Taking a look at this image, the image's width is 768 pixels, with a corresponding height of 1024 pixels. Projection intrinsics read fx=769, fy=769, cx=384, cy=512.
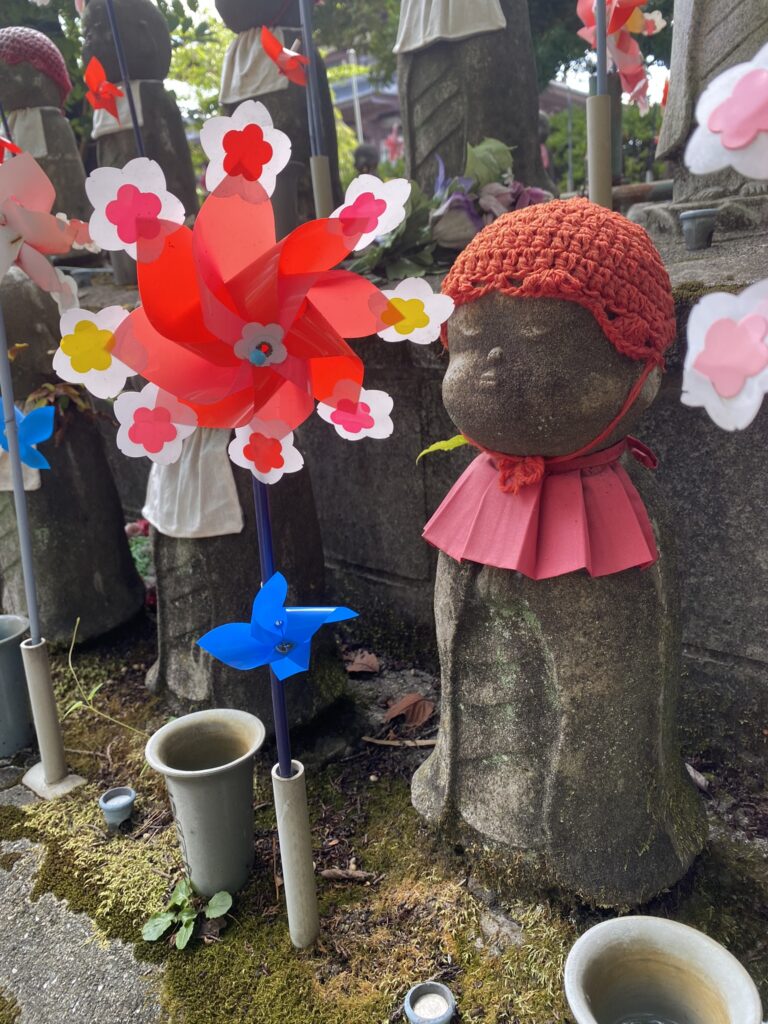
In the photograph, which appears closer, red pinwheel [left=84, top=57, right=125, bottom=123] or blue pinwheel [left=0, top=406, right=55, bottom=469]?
blue pinwheel [left=0, top=406, right=55, bottom=469]

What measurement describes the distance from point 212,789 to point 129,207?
1.37 m

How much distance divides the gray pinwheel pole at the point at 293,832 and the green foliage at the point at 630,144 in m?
7.80

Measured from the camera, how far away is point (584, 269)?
4.84ft

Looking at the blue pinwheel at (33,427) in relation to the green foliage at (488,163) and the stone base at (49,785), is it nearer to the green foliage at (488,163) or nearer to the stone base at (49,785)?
the stone base at (49,785)

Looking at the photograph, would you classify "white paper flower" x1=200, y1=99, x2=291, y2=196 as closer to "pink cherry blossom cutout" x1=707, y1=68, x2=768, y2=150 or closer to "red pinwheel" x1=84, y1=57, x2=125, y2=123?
"pink cherry blossom cutout" x1=707, y1=68, x2=768, y2=150

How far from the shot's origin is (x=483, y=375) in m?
1.56

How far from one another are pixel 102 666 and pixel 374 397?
216 centimetres

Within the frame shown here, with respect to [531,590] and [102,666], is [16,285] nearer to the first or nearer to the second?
[102,666]

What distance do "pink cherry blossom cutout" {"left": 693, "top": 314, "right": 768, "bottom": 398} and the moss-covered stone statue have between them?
20.2 inches

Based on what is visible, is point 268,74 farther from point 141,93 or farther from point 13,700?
point 13,700

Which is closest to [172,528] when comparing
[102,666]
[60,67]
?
[102,666]

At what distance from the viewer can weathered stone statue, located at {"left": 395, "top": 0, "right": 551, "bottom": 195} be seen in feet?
13.0

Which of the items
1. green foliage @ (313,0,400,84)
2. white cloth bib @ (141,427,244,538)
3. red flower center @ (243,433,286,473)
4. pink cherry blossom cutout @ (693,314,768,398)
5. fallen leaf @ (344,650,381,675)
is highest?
green foliage @ (313,0,400,84)

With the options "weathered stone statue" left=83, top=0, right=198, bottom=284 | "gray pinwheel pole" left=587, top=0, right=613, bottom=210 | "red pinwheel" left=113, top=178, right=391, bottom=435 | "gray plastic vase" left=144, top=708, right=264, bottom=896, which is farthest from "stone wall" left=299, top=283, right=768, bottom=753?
"weathered stone statue" left=83, top=0, right=198, bottom=284
